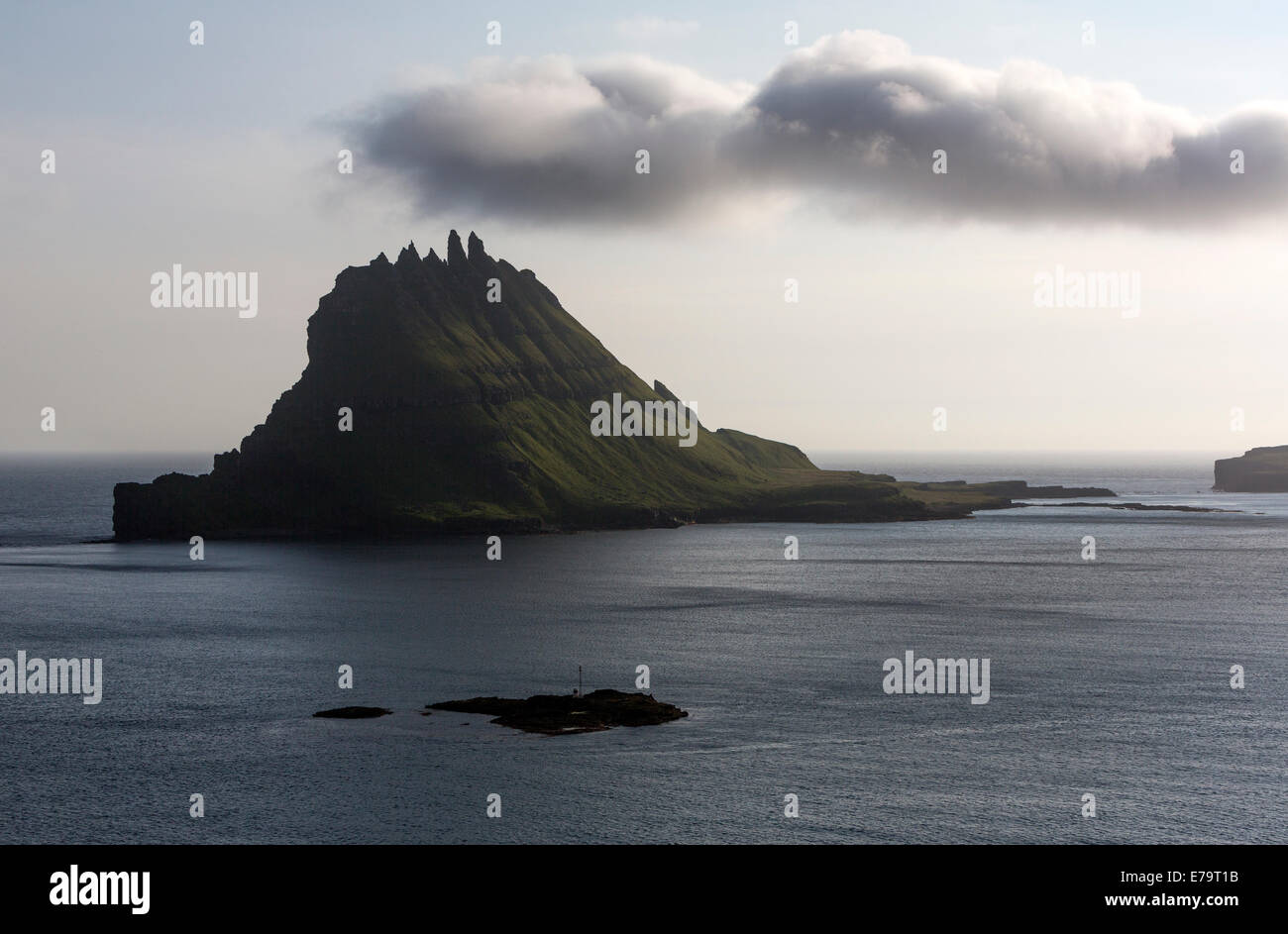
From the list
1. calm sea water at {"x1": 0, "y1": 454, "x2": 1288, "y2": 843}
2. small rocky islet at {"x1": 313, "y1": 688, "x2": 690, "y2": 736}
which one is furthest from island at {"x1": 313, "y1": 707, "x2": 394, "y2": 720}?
calm sea water at {"x1": 0, "y1": 454, "x2": 1288, "y2": 843}

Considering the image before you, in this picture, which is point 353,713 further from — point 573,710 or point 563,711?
point 573,710

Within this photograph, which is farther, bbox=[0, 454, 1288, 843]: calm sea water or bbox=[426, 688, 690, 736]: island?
bbox=[426, 688, 690, 736]: island

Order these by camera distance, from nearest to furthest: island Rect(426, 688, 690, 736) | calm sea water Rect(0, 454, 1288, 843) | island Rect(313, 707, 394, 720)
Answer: calm sea water Rect(0, 454, 1288, 843)
island Rect(426, 688, 690, 736)
island Rect(313, 707, 394, 720)

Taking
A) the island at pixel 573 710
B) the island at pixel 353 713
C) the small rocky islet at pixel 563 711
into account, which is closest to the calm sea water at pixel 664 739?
the island at pixel 353 713

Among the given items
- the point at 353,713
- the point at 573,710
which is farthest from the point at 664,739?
the point at 353,713

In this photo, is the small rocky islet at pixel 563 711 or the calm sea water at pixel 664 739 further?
the small rocky islet at pixel 563 711

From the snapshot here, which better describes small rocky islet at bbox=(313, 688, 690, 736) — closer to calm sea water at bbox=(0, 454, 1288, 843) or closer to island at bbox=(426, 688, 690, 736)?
island at bbox=(426, 688, 690, 736)

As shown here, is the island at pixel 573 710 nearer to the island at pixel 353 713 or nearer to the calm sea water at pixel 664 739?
the calm sea water at pixel 664 739
